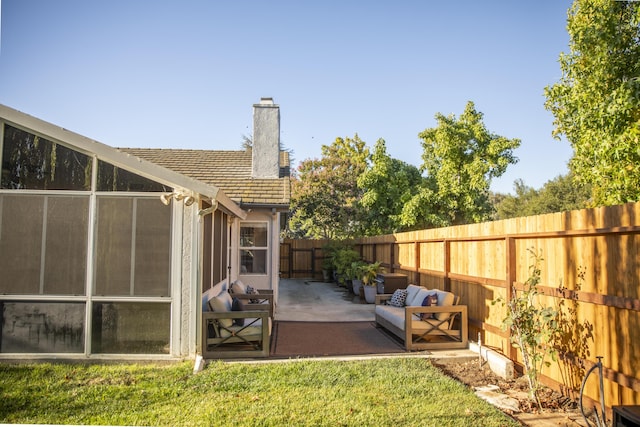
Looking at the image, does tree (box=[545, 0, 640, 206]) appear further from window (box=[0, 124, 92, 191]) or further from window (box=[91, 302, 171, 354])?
window (box=[0, 124, 92, 191])

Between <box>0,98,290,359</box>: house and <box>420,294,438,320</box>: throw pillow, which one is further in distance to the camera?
<box>420,294,438,320</box>: throw pillow

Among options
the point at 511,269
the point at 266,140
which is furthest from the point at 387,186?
the point at 511,269

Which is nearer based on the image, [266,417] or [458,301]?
[266,417]

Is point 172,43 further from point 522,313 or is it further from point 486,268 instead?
point 522,313

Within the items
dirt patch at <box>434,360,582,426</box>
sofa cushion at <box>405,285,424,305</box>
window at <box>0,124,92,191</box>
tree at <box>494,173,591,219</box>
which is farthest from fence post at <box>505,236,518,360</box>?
tree at <box>494,173,591,219</box>

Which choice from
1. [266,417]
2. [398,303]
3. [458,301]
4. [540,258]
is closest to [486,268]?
[458,301]

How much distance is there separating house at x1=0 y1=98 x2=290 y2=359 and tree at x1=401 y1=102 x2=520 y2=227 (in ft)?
50.8

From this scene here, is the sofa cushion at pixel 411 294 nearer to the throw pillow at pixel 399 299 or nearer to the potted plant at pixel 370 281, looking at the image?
the throw pillow at pixel 399 299

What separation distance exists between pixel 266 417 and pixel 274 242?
6.99m

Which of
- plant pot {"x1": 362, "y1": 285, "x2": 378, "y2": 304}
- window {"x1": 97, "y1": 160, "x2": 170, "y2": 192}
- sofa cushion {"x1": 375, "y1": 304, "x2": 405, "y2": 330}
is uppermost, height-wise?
window {"x1": 97, "y1": 160, "x2": 170, "y2": 192}

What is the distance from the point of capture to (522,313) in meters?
4.88

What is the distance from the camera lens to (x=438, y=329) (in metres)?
6.90

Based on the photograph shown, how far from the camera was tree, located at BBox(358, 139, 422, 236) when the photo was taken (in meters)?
21.2

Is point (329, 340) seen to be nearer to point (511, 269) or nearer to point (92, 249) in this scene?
point (511, 269)
